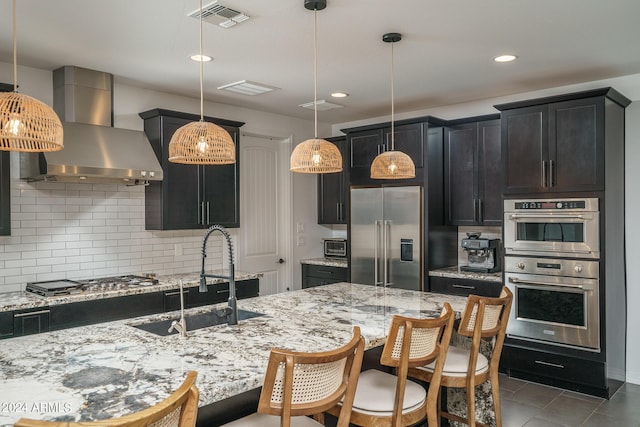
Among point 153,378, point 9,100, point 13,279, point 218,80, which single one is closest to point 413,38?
point 218,80

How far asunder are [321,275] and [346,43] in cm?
321

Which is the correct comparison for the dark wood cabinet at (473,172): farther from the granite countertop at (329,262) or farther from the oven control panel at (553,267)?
the granite countertop at (329,262)

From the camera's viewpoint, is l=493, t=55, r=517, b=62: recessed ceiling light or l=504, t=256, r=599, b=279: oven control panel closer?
l=493, t=55, r=517, b=62: recessed ceiling light

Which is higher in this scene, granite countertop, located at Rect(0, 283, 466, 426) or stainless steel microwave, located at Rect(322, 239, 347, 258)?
stainless steel microwave, located at Rect(322, 239, 347, 258)

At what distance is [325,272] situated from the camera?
5.82 m

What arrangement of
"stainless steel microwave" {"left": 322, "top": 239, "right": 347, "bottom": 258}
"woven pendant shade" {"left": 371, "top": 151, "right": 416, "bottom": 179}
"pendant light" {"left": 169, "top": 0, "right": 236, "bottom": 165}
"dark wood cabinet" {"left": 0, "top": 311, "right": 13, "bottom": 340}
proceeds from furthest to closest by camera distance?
"stainless steel microwave" {"left": 322, "top": 239, "right": 347, "bottom": 258}, "woven pendant shade" {"left": 371, "top": 151, "right": 416, "bottom": 179}, "dark wood cabinet" {"left": 0, "top": 311, "right": 13, "bottom": 340}, "pendant light" {"left": 169, "top": 0, "right": 236, "bottom": 165}

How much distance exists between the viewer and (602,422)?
11.1ft

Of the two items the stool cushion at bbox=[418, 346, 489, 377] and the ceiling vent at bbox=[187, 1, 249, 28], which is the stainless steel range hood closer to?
the ceiling vent at bbox=[187, 1, 249, 28]

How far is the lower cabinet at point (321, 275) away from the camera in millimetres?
5660

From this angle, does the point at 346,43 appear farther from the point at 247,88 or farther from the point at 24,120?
the point at 24,120

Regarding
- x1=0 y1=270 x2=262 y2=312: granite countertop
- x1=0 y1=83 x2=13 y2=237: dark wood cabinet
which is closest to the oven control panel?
x1=0 y1=270 x2=262 y2=312: granite countertop

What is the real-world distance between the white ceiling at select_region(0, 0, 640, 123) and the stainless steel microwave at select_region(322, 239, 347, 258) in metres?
1.97

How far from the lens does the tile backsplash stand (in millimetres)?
3746

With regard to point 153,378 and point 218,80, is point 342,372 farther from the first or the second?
point 218,80
